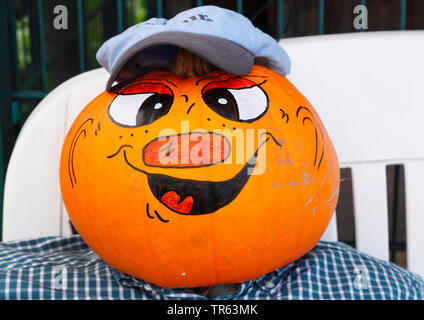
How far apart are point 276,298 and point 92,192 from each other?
0.38m

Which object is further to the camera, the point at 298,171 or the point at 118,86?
the point at 118,86

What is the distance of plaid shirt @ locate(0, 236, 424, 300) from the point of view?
2.93ft

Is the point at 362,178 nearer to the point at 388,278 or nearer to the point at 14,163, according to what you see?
the point at 388,278

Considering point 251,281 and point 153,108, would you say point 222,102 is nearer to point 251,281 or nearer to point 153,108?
point 153,108

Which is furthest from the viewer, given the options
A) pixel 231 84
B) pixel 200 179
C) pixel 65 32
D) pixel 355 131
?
pixel 65 32

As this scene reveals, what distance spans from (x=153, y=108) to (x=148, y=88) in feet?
0.18

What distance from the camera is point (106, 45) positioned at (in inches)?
37.4

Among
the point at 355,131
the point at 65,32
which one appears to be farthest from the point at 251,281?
the point at 65,32

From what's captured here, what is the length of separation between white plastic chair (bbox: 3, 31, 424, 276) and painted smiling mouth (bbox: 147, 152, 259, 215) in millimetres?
470

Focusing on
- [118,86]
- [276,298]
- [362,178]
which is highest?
[118,86]

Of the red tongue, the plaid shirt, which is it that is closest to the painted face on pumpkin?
the red tongue

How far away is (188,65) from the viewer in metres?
0.90

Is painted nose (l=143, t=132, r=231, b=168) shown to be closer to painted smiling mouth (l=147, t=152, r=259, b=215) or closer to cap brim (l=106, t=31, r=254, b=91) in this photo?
painted smiling mouth (l=147, t=152, r=259, b=215)
